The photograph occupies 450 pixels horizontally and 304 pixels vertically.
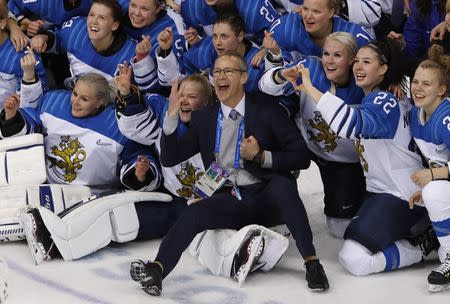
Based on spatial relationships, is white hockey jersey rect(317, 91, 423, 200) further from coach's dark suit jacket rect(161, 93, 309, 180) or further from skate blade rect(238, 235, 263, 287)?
skate blade rect(238, 235, 263, 287)

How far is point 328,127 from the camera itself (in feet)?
16.5

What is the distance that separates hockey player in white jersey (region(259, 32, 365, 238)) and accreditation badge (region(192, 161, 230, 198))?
0.39 meters

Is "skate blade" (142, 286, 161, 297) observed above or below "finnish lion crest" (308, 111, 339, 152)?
below

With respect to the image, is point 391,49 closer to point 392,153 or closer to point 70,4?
point 392,153

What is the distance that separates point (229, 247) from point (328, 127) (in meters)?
0.77

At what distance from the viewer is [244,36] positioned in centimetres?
532

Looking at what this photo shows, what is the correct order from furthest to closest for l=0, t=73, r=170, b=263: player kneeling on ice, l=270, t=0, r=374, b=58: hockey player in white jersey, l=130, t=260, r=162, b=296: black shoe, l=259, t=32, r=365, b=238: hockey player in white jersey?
1. l=0, t=73, r=170, b=263: player kneeling on ice
2. l=270, t=0, r=374, b=58: hockey player in white jersey
3. l=259, t=32, r=365, b=238: hockey player in white jersey
4. l=130, t=260, r=162, b=296: black shoe

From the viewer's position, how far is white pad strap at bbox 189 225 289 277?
15.0 ft

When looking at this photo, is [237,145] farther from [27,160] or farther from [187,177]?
[27,160]

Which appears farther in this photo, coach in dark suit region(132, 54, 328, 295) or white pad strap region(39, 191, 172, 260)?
white pad strap region(39, 191, 172, 260)

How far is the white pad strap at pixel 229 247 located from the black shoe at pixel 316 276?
0.48 feet

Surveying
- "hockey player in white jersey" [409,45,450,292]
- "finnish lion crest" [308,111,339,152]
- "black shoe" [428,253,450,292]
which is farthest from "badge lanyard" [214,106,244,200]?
"black shoe" [428,253,450,292]

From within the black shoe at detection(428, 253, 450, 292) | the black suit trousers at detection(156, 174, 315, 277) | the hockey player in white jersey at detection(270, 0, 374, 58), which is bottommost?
the black shoe at detection(428, 253, 450, 292)

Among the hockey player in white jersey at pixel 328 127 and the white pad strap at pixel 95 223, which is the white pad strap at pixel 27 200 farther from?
the hockey player in white jersey at pixel 328 127
